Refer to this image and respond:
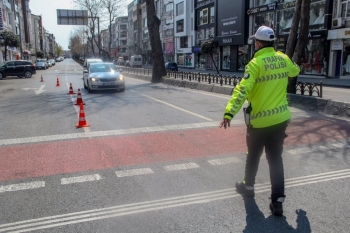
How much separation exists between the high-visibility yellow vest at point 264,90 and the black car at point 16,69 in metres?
33.0

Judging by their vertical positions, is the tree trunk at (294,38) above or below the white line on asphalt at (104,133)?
above

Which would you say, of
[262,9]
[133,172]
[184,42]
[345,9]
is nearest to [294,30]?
[133,172]

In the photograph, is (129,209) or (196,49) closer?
(129,209)

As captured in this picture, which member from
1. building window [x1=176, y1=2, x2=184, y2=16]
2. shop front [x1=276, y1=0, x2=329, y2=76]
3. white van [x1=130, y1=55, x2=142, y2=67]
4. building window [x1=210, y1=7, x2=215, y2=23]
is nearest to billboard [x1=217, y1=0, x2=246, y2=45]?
building window [x1=210, y1=7, x2=215, y2=23]

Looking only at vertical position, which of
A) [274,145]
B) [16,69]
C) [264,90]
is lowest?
[274,145]

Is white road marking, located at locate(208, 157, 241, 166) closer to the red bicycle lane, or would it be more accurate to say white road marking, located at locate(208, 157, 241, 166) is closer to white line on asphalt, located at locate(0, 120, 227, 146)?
the red bicycle lane

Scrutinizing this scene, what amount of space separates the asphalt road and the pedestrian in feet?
1.85

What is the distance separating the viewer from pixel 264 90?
3627 mm

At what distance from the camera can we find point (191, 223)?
11.5ft

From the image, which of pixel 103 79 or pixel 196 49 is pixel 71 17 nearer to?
pixel 196 49

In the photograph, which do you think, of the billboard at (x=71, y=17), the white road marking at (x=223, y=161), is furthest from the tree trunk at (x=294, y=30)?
the billboard at (x=71, y=17)

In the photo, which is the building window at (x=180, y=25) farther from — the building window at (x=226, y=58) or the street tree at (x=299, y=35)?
the street tree at (x=299, y=35)

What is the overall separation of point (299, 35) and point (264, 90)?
10.3m

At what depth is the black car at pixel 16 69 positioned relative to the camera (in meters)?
32.0
